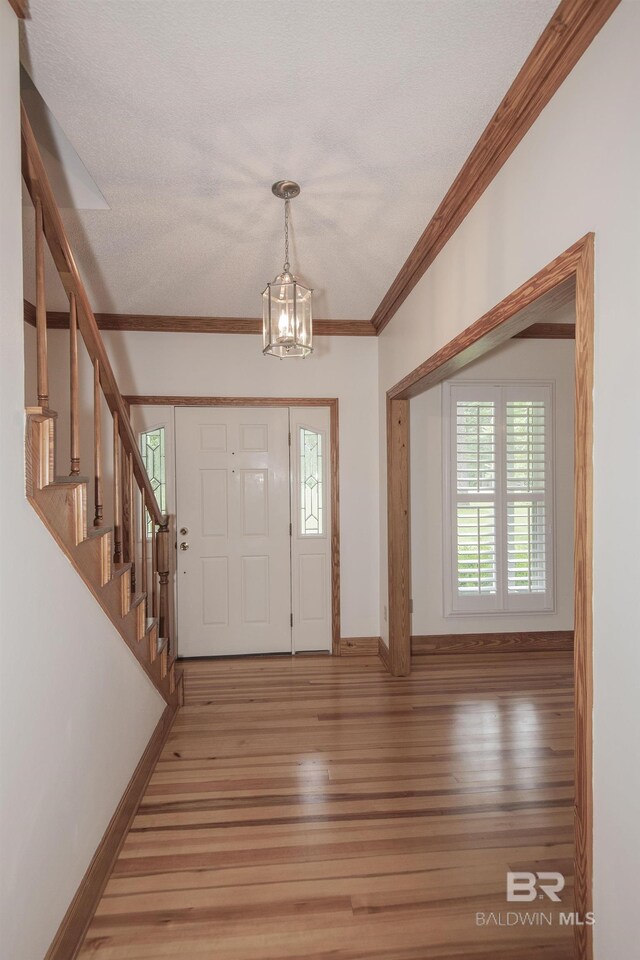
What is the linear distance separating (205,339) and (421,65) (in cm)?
294

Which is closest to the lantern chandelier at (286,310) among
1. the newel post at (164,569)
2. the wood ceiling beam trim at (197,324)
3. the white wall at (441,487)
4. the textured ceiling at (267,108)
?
the textured ceiling at (267,108)

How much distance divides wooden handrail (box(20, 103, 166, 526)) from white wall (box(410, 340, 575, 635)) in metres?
2.44

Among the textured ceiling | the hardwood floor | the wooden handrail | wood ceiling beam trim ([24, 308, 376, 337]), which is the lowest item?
the hardwood floor

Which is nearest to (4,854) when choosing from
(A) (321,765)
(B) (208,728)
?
(A) (321,765)

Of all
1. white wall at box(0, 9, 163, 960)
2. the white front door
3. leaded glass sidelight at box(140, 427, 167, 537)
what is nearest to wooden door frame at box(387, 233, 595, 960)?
white wall at box(0, 9, 163, 960)

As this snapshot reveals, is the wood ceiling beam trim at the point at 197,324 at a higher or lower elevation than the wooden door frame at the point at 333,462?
higher

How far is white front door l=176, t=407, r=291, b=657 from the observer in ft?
14.3

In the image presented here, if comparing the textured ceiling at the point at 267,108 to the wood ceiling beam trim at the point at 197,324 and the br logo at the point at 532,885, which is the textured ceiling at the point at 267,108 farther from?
the br logo at the point at 532,885

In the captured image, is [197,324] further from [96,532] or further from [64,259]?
[96,532]

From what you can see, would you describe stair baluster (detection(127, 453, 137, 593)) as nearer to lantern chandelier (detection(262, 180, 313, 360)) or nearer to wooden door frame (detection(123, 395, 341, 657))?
lantern chandelier (detection(262, 180, 313, 360))

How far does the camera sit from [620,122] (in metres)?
1.33

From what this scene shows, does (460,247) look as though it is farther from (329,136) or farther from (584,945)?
(584,945)

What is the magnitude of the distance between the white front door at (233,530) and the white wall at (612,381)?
9.97 feet

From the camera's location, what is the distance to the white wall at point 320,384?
4273 millimetres
